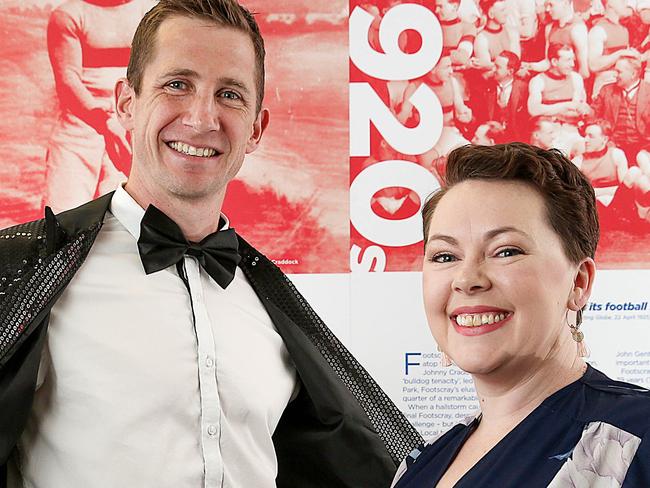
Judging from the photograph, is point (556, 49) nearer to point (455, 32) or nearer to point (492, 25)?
point (492, 25)

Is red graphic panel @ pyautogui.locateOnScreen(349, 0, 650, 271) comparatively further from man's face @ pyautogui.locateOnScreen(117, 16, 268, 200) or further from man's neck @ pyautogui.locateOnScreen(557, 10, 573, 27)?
man's face @ pyautogui.locateOnScreen(117, 16, 268, 200)

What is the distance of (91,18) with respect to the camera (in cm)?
344

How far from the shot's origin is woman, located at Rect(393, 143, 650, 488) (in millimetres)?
1611

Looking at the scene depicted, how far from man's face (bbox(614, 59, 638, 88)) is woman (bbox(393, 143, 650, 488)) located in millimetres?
1937

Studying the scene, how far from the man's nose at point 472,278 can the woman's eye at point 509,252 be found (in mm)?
37

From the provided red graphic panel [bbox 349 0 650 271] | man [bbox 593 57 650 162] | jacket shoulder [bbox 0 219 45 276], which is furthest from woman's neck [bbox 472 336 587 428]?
man [bbox 593 57 650 162]

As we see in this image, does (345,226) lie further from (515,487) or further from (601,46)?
(515,487)

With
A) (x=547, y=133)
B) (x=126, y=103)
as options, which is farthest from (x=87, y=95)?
(x=547, y=133)

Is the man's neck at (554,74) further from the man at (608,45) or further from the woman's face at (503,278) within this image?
the woman's face at (503,278)

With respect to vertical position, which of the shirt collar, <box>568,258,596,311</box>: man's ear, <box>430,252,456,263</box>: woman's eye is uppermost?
the shirt collar

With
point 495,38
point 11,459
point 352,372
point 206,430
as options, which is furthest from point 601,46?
point 11,459

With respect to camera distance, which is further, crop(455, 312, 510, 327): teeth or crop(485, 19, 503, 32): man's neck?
crop(485, 19, 503, 32): man's neck

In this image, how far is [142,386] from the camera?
78.2 inches

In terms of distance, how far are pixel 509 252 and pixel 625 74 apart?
209cm
